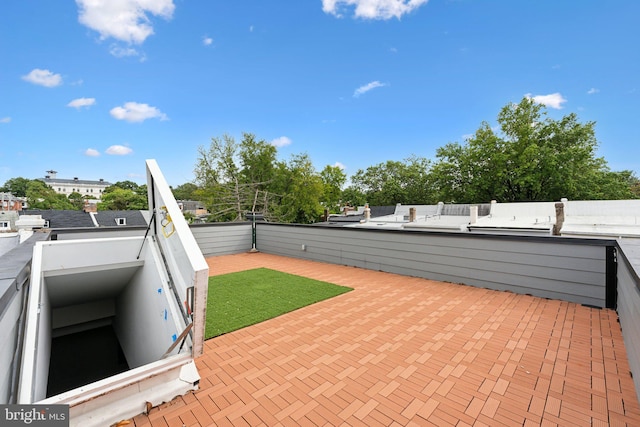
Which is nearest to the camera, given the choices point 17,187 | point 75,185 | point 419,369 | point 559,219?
point 419,369

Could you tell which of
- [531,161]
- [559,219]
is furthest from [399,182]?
[559,219]

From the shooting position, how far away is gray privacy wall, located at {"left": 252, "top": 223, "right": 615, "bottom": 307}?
3512mm

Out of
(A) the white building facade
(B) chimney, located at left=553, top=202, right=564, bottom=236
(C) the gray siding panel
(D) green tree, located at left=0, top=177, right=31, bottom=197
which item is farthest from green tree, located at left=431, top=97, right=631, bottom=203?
(A) the white building facade

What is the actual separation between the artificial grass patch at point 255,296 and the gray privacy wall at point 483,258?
1498 millimetres

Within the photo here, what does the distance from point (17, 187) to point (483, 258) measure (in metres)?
72.4

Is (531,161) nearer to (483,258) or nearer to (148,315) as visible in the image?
(483,258)

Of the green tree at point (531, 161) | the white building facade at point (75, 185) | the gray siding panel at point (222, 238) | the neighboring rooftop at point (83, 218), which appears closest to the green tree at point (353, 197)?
the green tree at point (531, 161)

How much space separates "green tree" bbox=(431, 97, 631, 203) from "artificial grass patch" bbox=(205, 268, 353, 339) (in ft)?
74.2

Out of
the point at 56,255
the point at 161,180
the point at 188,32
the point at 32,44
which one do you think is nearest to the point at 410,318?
the point at 161,180

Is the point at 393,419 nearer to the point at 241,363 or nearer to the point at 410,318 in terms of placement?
the point at 241,363

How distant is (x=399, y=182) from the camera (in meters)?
34.9

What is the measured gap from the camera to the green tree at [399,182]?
3281 cm

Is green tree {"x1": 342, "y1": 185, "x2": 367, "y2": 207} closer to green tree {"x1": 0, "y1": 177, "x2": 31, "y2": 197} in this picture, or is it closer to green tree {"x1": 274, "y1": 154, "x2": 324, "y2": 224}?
green tree {"x1": 274, "y1": 154, "x2": 324, "y2": 224}

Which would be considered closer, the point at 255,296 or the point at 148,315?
the point at 148,315
